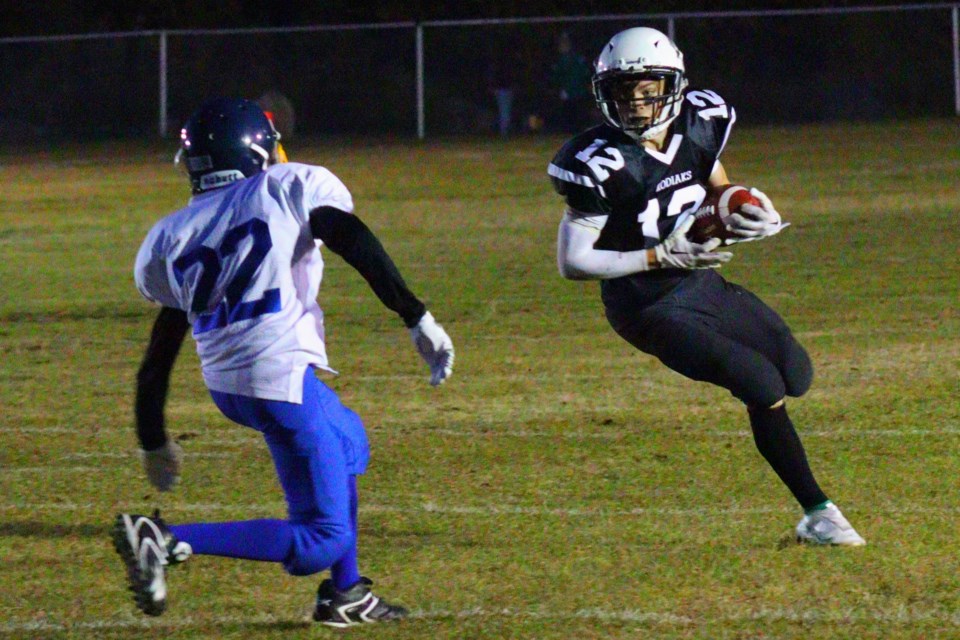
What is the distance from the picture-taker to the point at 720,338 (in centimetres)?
474

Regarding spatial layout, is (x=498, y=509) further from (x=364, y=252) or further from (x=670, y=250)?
(x=364, y=252)

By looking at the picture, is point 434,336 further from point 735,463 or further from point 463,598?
point 735,463

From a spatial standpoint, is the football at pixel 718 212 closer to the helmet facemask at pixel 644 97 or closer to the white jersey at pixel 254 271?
the helmet facemask at pixel 644 97

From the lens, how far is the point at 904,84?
75.9 ft

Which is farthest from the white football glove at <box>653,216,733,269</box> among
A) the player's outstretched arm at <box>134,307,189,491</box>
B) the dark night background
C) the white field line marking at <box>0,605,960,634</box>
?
the dark night background

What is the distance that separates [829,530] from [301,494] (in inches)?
68.4

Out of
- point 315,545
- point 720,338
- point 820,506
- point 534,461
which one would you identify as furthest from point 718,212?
point 315,545

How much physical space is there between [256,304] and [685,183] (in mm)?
1693

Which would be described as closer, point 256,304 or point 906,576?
point 256,304

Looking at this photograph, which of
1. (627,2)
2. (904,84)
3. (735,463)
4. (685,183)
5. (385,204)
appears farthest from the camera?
(627,2)

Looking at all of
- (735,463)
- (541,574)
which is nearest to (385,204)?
(735,463)

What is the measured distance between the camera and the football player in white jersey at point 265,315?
3.84 meters

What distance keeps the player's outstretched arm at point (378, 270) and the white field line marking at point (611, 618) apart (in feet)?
2.65

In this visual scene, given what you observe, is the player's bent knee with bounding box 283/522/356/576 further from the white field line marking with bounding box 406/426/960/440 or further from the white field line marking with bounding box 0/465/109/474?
the white field line marking with bounding box 406/426/960/440
